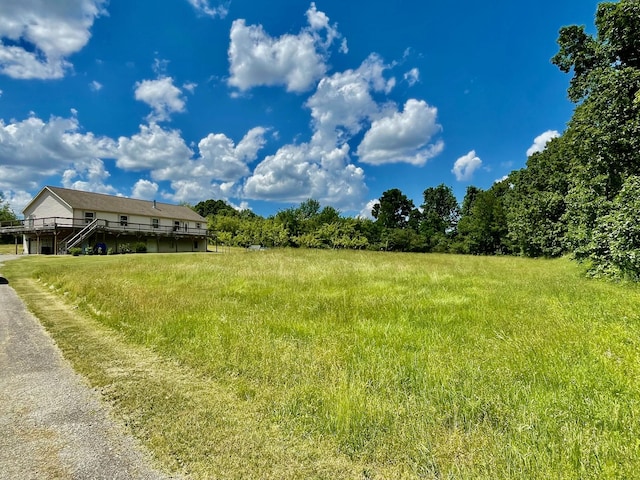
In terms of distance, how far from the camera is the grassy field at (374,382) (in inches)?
105

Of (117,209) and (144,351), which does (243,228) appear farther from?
(144,351)

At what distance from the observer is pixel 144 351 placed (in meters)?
5.39

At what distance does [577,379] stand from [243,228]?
56186mm

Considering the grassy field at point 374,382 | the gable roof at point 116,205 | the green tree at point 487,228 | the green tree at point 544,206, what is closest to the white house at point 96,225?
the gable roof at point 116,205

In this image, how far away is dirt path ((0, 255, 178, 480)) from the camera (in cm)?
257

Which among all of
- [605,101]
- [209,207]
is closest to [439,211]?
[605,101]

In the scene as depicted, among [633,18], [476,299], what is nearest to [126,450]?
[476,299]

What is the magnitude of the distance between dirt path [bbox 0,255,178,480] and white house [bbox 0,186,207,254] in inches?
1276

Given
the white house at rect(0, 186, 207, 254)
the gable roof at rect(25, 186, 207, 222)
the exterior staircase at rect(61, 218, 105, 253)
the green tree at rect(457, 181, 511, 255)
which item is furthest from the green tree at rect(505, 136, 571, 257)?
the exterior staircase at rect(61, 218, 105, 253)

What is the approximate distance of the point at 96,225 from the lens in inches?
1276

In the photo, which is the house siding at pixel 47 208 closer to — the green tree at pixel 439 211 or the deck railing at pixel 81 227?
the deck railing at pixel 81 227

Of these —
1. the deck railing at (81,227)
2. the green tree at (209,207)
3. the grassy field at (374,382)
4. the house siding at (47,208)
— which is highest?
the green tree at (209,207)

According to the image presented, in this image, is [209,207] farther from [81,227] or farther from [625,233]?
[625,233]

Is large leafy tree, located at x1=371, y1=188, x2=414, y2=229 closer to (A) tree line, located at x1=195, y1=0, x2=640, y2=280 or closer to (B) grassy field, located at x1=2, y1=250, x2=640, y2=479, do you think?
(A) tree line, located at x1=195, y1=0, x2=640, y2=280
